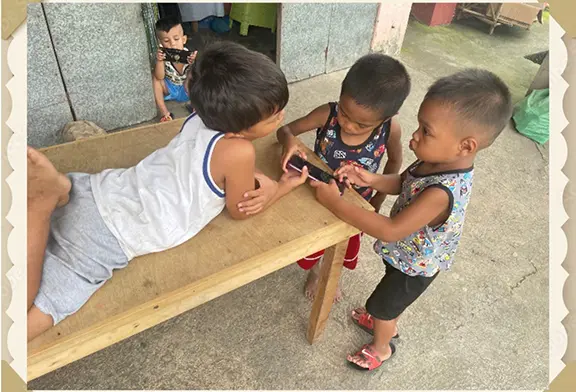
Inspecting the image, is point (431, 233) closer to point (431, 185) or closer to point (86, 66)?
point (431, 185)

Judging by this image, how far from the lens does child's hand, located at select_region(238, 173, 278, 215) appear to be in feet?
4.50

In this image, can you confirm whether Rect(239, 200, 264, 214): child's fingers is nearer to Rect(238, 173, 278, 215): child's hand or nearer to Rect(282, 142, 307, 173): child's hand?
Rect(238, 173, 278, 215): child's hand

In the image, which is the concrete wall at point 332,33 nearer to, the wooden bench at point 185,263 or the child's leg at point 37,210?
the wooden bench at point 185,263

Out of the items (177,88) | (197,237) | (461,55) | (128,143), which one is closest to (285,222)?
(197,237)

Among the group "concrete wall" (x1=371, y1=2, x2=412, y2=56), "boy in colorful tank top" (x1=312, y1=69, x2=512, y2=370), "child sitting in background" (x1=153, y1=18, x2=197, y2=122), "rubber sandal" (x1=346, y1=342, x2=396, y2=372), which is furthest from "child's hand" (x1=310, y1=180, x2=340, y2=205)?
"concrete wall" (x1=371, y1=2, x2=412, y2=56)

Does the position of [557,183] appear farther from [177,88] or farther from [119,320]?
[177,88]

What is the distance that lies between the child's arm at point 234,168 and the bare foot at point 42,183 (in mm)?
425

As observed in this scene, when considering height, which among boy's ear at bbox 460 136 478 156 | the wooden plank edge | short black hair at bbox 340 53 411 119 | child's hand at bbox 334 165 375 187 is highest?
short black hair at bbox 340 53 411 119

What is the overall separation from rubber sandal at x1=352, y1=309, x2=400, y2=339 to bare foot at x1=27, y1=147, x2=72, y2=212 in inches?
57.2

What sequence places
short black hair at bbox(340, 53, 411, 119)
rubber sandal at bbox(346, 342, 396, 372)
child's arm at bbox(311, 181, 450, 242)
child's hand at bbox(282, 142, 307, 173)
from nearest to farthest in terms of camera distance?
child's arm at bbox(311, 181, 450, 242), short black hair at bbox(340, 53, 411, 119), child's hand at bbox(282, 142, 307, 173), rubber sandal at bbox(346, 342, 396, 372)

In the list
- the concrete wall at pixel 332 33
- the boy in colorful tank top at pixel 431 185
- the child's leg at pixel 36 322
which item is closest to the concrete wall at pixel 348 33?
the concrete wall at pixel 332 33

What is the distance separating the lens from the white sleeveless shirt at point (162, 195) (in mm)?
1249

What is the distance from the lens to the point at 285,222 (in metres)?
1.46

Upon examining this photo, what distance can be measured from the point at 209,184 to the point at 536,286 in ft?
6.60
